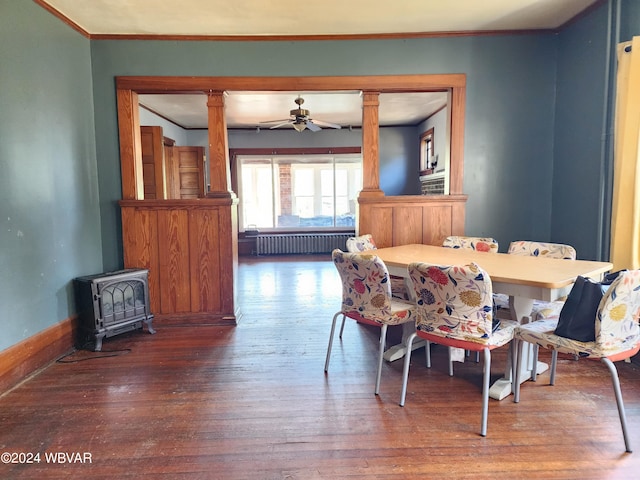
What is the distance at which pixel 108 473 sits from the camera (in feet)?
5.82

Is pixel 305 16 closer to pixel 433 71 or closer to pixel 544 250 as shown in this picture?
pixel 433 71

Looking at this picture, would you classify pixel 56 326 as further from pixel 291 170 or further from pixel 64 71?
pixel 291 170

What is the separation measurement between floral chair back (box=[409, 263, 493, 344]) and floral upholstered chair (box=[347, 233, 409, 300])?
1.05 meters

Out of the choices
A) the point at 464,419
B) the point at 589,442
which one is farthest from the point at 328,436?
the point at 589,442

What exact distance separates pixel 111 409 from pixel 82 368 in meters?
0.77

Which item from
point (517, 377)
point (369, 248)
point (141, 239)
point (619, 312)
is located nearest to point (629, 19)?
point (619, 312)

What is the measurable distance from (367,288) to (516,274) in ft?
2.76

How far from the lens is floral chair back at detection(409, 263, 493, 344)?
194 centimetres

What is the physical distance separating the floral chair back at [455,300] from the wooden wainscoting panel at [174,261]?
7.81 feet

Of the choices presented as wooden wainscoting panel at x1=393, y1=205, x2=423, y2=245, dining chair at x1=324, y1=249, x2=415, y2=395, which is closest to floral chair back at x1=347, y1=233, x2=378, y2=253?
wooden wainscoting panel at x1=393, y1=205, x2=423, y2=245

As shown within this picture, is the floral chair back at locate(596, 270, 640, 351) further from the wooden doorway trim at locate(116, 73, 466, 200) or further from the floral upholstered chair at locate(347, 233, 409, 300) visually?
the wooden doorway trim at locate(116, 73, 466, 200)

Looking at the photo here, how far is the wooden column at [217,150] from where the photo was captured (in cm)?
370

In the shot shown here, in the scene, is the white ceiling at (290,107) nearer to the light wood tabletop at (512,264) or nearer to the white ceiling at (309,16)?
the white ceiling at (309,16)

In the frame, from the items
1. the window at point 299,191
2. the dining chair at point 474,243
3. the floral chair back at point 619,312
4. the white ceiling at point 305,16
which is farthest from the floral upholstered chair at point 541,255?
the window at point 299,191
